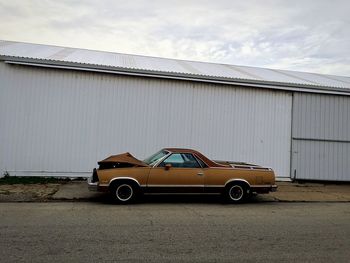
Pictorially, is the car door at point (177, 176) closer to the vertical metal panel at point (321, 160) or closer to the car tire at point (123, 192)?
the car tire at point (123, 192)

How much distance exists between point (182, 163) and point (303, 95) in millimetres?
7479

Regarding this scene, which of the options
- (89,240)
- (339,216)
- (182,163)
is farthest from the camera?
(182,163)

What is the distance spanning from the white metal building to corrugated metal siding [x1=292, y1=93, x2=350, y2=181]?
38 millimetres

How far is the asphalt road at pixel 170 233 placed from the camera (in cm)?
577

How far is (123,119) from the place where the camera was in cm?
1445

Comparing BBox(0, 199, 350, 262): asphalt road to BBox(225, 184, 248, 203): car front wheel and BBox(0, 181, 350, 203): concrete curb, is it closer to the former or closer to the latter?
BBox(225, 184, 248, 203): car front wheel

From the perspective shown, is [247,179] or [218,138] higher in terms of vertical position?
[218,138]

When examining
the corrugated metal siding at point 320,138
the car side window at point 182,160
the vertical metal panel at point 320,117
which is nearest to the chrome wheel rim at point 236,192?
the car side window at point 182,160

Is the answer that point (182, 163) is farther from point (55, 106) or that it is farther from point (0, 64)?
point (0, 64)

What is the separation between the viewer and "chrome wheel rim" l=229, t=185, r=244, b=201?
422 inches

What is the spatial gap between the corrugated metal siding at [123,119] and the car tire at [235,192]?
169 inches

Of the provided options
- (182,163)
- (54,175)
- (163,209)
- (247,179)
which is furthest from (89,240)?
(54,175)

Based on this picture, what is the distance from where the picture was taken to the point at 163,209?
373 inches

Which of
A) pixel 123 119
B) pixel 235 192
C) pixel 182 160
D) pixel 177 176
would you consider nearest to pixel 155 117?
pixel 123 119
